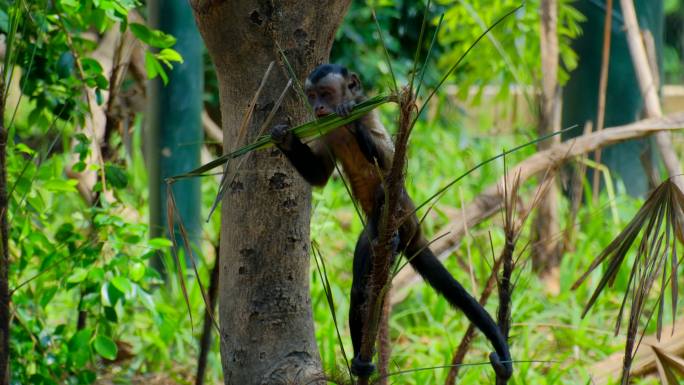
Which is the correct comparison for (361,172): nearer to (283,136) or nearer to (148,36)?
(283,136)

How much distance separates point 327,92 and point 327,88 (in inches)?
1.9

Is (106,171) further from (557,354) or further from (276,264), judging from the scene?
(557,354)

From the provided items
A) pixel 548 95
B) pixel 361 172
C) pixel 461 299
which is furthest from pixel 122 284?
pixel 548 95

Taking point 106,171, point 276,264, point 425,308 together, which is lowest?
point 425,308

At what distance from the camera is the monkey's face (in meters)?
2.55

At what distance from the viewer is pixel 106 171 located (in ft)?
11.0

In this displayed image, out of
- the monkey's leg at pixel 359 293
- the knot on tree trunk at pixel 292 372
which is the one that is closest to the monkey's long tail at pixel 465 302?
the monkey's leg at pixel 359 293

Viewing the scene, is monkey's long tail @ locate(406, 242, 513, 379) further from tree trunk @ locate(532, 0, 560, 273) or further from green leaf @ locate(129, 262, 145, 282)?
tree trunk @ locate(532, 0, 560, 273)

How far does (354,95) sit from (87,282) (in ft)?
4.14

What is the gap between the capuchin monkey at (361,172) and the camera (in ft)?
8.33

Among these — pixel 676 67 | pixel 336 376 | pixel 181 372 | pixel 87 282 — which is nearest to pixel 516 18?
pixel 181 372

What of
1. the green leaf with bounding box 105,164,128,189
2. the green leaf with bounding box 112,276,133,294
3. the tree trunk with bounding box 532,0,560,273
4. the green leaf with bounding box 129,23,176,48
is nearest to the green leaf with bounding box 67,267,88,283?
the green leaf with bounding box 112,276,133,294

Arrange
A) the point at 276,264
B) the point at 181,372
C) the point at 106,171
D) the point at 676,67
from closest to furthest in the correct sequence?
the point at 276,264
the point at 106,171
the point at 181,372
the point at 676,67

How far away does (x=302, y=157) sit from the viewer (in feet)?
8.34
